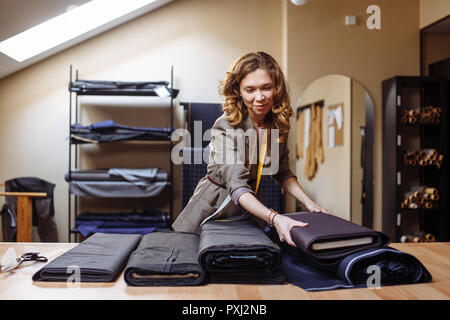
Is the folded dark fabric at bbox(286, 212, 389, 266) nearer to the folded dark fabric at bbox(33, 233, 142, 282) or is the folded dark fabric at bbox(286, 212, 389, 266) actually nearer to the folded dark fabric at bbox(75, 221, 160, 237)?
the folded dark fabric at bbox(33, 233, 142, 282)

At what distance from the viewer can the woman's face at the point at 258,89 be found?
45.1 inches

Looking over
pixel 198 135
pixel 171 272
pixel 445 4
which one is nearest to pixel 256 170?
pixel 171 272

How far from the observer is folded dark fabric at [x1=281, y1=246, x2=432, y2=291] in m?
0.85

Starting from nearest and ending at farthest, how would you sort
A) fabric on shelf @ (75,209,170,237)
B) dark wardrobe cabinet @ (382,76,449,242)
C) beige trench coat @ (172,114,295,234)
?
beige trench coat @ (172,114,295,234) → fabric on shelf @ (75,209,170,237) → dark wardrobe cabinet @ (382,76,449,242)

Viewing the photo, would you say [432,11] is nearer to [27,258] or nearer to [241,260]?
[241,260]

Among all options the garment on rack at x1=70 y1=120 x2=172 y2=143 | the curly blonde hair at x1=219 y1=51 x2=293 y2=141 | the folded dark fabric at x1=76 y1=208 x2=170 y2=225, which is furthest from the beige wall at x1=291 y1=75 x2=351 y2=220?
the curly blonde hair at x1=219 y1=51 x2=293 y2=141

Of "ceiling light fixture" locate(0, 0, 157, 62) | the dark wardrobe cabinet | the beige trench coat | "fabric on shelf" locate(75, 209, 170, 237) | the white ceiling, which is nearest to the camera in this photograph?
the beige trench coat

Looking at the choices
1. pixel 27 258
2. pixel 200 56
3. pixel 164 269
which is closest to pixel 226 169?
pixel 164 269

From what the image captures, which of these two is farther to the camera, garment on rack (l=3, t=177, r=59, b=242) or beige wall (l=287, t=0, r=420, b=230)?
beige wall (l=287, t=0, r=420, b=230)

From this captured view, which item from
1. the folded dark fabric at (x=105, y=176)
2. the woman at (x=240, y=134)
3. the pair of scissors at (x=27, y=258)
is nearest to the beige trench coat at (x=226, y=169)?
the woman at (x=240, y=134)

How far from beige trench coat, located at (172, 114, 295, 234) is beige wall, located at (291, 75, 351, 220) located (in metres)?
2.03

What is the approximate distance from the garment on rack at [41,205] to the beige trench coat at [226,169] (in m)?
2.22
